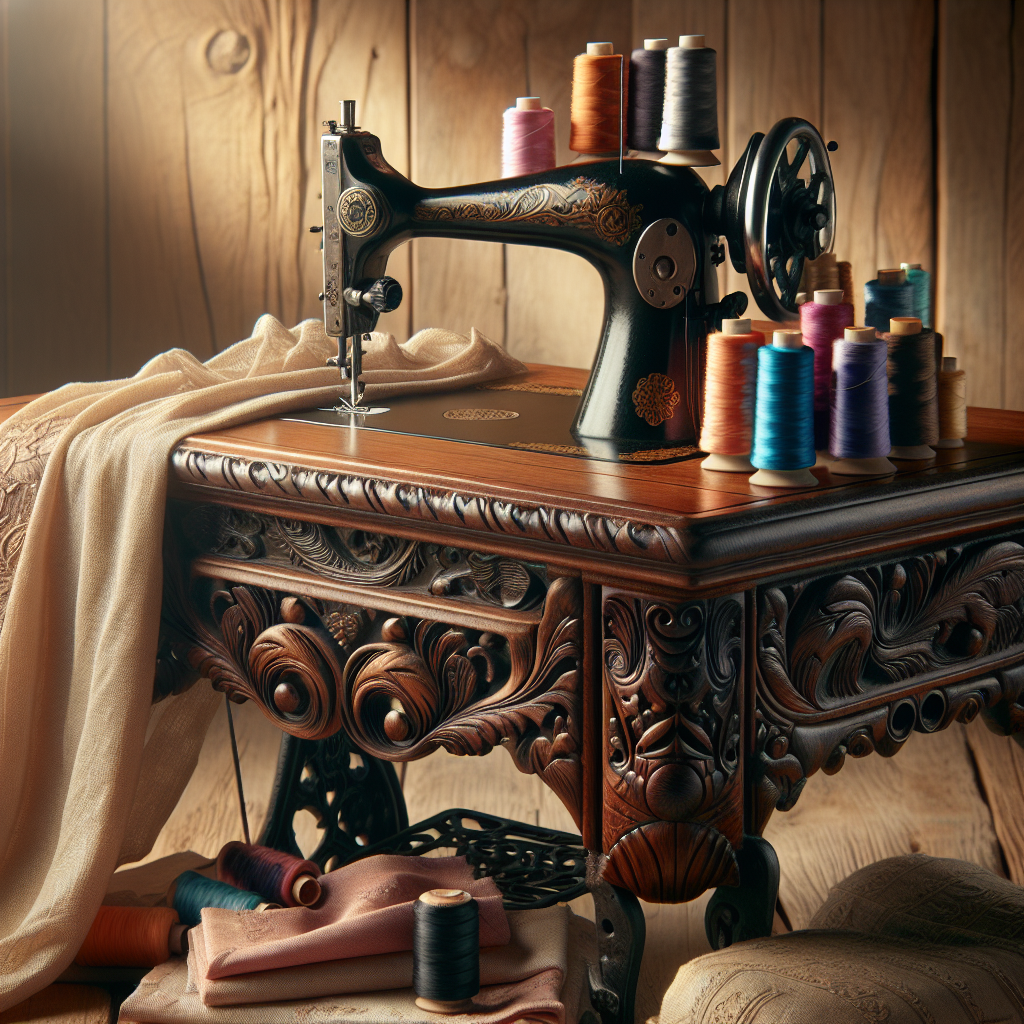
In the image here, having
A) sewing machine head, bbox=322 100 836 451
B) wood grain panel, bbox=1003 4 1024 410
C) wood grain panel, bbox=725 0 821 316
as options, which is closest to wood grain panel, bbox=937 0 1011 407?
wood grain panel, bbox=1003 4 1024 410

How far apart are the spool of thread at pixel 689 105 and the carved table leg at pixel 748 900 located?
676 millimetres

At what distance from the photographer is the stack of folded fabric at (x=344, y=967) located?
1634 mm

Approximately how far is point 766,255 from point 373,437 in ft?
1.43

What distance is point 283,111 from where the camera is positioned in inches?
116

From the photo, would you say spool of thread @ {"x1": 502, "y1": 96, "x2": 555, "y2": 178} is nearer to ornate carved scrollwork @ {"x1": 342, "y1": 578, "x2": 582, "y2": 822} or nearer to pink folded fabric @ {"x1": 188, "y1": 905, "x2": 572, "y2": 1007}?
ornate carved scrollwork @ {"x1": 342, "y1": 578, "x2": 582, "y2": 822}

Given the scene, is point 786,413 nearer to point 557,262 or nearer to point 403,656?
point 403,656

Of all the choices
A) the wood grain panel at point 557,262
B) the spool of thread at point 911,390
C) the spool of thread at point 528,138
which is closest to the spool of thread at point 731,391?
the spool of thread at point 911,390

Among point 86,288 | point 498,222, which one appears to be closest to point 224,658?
point 498,222

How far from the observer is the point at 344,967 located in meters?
1.69

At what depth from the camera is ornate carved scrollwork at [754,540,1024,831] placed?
1.33 metres

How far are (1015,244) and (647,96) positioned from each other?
136cm

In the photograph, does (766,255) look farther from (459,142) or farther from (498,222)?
(459,142)

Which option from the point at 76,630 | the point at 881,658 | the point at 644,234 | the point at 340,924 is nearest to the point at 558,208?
the point at 644,234

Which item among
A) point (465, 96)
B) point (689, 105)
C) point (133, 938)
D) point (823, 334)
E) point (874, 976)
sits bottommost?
point (133, 938)
